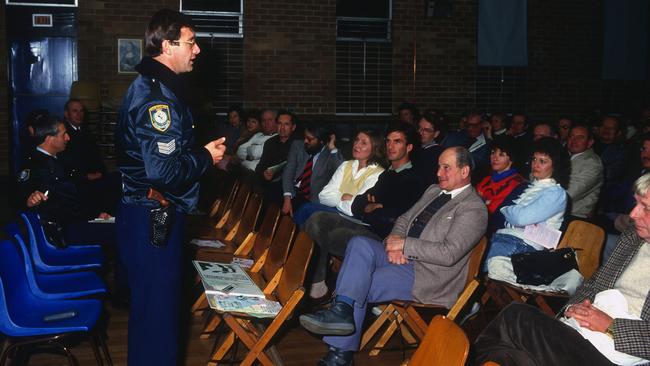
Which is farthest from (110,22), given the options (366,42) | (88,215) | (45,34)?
(88,215)

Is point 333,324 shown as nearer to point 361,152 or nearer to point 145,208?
point 145,208

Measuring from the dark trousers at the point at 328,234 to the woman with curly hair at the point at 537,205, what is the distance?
0.91 meters

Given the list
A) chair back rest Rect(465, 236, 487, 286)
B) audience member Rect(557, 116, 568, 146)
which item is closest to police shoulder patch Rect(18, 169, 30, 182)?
chair back rest Rect(465, 236, 487, 286)

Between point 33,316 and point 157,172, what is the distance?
1172 mm

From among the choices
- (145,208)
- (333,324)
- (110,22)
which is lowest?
(333,324)

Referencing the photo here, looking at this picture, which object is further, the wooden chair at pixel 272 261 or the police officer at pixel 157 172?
the wooden chair at pixel 272 261

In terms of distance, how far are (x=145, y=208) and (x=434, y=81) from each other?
8409mm

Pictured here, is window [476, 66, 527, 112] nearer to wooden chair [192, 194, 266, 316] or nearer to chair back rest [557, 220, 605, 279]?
wooden chair [192, 194, 266, 316]

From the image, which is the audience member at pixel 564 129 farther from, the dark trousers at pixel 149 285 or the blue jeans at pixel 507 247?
the dark trousers at pixel 149 285

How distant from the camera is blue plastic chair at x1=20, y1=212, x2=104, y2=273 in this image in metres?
4.27

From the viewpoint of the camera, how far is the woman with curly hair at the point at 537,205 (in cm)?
436

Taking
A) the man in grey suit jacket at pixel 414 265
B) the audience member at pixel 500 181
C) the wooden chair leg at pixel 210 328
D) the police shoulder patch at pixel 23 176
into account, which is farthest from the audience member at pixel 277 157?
the man in grey suit jacket at pixel 414 265

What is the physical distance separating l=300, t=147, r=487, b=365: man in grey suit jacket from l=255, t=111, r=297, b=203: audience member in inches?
136

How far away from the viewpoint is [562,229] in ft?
14.5
